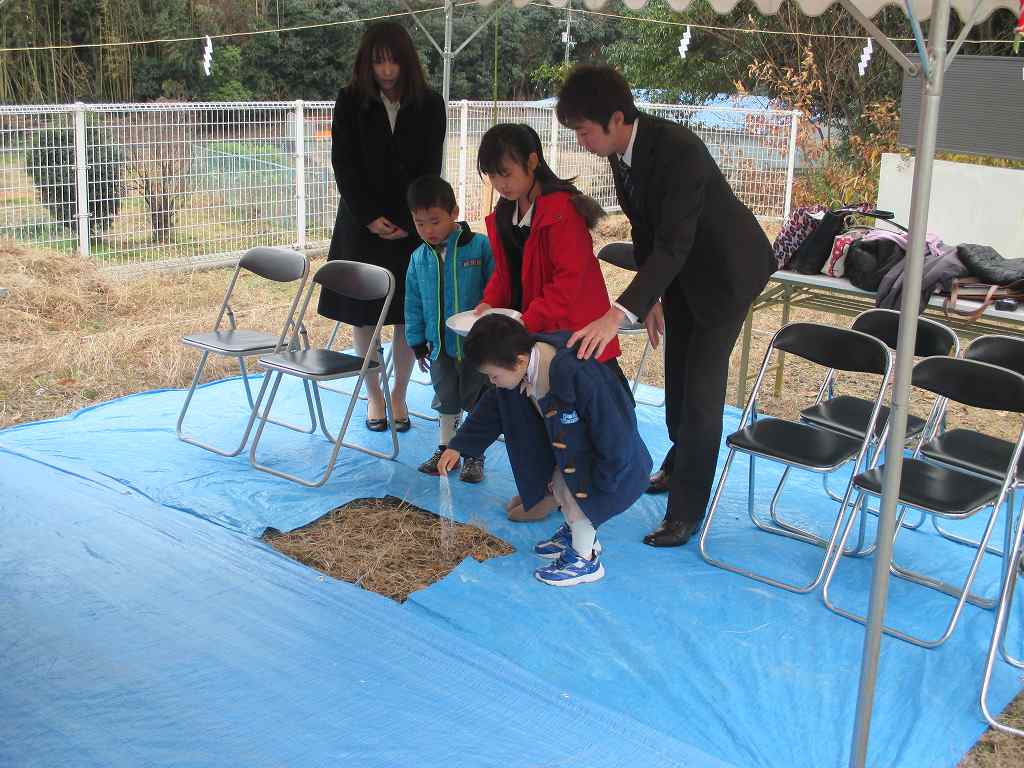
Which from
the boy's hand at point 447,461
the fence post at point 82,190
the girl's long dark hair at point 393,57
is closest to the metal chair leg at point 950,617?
the boy's hand at point 447,461

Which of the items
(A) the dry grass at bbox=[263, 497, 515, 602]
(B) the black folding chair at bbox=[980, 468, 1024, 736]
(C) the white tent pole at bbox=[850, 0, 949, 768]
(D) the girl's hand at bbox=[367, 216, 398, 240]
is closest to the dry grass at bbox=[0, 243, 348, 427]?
(D) the girl's hand at bbox=[367, 216, 398, 240]

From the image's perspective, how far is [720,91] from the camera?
15.9 metres

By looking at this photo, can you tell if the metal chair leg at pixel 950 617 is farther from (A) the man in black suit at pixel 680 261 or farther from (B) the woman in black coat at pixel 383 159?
(B) the woman in black coat at pixel 383 159

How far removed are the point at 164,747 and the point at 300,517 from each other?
1.37m

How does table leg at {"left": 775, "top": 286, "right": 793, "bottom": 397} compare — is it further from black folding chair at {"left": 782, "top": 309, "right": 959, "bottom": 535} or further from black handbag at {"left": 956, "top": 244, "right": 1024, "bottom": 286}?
black folding chair at {"left": 782, "top": 309, "right": 959, "bottom": 535}

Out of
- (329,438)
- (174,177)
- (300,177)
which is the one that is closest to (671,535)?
(329,438)

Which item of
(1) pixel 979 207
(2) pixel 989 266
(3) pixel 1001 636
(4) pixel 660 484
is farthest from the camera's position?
(1) pixel 979 207

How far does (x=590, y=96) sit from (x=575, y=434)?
1027 mm

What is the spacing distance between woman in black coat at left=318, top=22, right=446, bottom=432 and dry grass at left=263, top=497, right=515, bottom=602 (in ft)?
3.19

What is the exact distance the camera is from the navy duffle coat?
3082mm

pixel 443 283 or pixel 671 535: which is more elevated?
pixel 443 283

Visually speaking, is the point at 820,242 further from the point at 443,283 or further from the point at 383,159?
the point at 383,159

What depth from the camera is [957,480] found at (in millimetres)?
3059

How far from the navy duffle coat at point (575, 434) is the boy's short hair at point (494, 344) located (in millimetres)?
169
